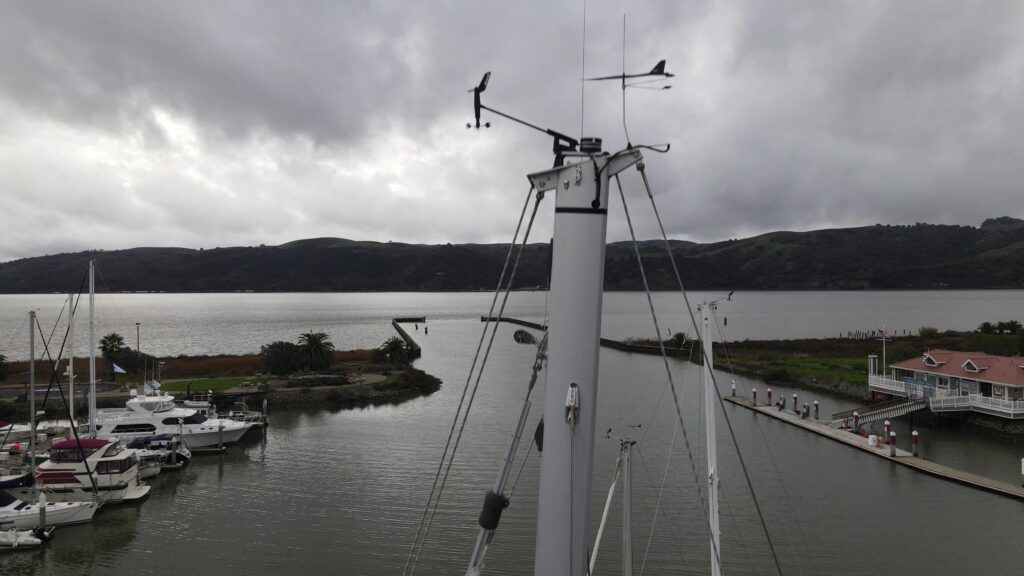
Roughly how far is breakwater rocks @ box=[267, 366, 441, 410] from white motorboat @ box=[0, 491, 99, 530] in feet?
66.3

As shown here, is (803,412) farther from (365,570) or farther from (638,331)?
(638,331)

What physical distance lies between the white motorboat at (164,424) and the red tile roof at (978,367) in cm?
3773

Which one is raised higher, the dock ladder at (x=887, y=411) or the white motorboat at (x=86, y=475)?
the dock ladder at (x=887, y=411)

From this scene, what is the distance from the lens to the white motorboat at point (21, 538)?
758 inches

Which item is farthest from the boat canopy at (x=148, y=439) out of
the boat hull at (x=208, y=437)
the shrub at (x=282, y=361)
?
the shrub at (x=282, y=361)

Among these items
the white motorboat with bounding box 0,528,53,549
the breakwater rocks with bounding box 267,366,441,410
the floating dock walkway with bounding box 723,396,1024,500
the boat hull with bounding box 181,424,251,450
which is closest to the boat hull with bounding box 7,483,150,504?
the white motorboat with bounding box 0,528,53,549

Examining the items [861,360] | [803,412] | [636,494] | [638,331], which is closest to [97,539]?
[636,494]

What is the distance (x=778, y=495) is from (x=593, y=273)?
23.0 m

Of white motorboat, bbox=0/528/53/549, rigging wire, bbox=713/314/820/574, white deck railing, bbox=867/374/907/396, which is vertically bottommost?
white motorboat, bbox=0/528/53/549

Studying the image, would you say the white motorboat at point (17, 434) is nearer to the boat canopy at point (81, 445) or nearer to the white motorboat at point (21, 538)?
the boat canopy at point (81, 445)

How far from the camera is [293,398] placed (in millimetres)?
43250

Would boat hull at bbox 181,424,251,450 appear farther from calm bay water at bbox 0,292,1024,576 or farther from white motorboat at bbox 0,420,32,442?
white motorboat at bbox 0,420,32,442

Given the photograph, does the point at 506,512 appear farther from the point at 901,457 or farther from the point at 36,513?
the point at 901,457

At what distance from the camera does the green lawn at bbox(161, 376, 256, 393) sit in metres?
44.4
